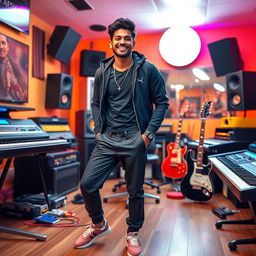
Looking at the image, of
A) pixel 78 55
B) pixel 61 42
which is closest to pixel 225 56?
pixel 61 42

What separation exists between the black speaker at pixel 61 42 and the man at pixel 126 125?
2326 mm

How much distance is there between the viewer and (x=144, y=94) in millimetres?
1824

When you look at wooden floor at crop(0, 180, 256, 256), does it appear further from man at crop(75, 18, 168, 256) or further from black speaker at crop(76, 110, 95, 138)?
black speaker at crop(76, 110, 95, 138)

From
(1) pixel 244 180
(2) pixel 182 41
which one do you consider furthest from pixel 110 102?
(2) pixel 182 41

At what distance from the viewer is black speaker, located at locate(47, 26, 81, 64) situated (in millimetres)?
3945

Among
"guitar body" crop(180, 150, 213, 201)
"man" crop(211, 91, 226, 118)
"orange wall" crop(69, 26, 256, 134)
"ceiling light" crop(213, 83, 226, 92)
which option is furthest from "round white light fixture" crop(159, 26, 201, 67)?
"guitar body" crop(180, 150, 213, 201)

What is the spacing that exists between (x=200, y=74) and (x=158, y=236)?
10.1ft

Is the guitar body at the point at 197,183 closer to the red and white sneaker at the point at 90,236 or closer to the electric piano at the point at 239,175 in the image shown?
the electric piano at the point at 239,175

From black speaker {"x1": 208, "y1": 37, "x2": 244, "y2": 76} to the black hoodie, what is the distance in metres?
2.54

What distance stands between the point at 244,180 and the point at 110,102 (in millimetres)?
974

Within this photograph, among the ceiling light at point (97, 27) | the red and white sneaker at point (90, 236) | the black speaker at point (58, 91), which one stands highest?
the ceiling light at point (97, 27)

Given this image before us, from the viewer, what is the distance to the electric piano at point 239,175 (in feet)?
4.17

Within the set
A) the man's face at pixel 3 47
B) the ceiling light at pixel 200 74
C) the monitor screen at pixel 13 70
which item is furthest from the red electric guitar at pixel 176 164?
the man's face at pixel 3 47

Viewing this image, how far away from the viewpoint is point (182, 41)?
448cm
